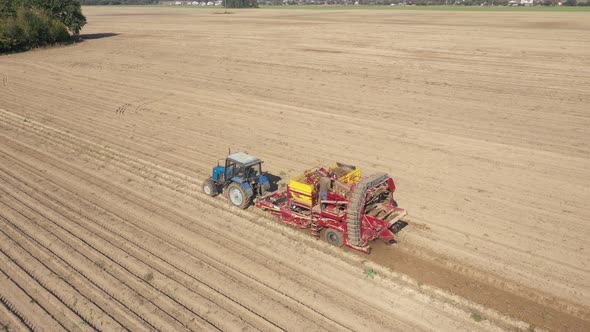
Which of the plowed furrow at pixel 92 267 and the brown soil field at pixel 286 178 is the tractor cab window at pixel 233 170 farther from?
the plowed furrow at pixel 92 267

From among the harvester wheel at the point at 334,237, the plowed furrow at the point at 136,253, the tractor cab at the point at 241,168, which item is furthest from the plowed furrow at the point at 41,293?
the harvester wheel at the point at 334,237

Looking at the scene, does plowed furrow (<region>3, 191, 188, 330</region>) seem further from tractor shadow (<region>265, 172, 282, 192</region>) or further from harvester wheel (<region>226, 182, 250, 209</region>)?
tractor shadow (<region>265, 172, 282, 192</region>)

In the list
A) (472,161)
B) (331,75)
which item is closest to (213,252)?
(472,161)

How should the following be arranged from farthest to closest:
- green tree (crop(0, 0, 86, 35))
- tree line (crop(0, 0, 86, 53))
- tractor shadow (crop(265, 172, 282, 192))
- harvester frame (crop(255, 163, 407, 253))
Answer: green tree (crop(0, 0, 86, 35)), tree line (crop(0, 0, 86, 53)), tractor shadow (crop(265, 172, 282, 192)), harvester frame (crop(255, 163, 407, 253))

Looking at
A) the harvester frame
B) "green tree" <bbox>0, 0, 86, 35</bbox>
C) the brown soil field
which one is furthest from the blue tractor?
"green tree" <bbox>0, 0, 86, 35</bbox>

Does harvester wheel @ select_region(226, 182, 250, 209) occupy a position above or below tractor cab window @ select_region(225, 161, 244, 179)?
below

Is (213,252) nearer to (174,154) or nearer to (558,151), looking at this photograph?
(174,154)

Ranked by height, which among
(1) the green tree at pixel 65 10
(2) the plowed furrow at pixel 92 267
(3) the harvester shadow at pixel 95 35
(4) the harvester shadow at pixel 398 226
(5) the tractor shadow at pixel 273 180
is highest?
(1) the green tree at pixel 65 10
